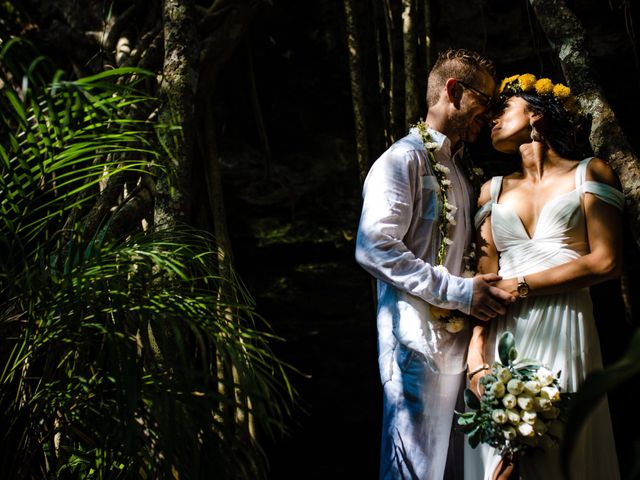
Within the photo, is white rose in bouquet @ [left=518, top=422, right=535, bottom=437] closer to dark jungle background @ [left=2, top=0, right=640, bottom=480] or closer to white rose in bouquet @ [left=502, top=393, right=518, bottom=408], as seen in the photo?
white rose in bouquet @ [left=502, top=393, right=518, bottom=408]

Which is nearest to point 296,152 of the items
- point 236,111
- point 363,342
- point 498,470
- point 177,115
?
point 236,111

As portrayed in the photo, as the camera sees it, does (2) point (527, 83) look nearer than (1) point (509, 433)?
No

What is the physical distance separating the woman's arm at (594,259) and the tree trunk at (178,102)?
1.25 m

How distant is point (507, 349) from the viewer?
2186 millimetres

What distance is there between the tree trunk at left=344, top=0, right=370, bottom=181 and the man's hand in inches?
48.1

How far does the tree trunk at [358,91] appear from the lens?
134 inches

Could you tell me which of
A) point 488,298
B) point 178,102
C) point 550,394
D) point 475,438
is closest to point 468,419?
point 475,438

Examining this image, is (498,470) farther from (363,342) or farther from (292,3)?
(292,3)

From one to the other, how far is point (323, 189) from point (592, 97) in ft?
7.21

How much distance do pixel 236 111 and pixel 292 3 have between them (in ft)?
2.55

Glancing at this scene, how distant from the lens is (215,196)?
3.43 meters

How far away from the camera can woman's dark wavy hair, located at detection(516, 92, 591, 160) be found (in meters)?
2.47

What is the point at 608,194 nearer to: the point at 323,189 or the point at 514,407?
the point at 514,407

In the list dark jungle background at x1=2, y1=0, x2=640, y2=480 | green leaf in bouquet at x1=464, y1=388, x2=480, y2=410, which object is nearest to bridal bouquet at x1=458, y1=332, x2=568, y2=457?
green leaf in bouquet at x1=464, y1=388, x2=480, y2=410
